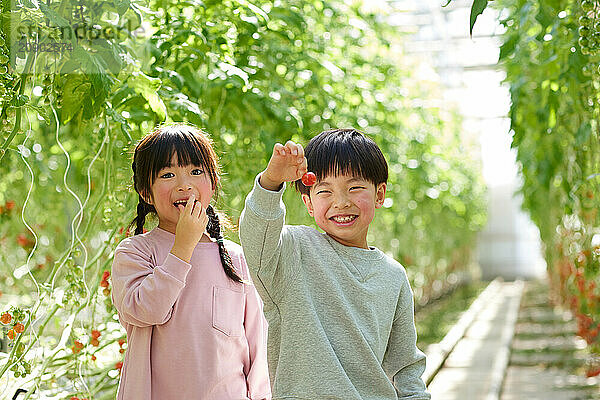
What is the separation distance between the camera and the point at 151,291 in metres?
1.28

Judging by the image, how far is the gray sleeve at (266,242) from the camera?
4.11 feet

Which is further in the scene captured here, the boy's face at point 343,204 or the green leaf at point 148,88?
the green leaf at point 148,88

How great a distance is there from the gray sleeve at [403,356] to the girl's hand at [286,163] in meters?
0.40

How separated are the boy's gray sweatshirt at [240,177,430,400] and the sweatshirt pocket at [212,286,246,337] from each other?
6 cm

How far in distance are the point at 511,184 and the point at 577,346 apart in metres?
11.6

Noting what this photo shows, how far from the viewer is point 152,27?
2018mm

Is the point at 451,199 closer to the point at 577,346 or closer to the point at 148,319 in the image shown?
the point at 577,346

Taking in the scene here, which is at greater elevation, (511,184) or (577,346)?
(511,184)

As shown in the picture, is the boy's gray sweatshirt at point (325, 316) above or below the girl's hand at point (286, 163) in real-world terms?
below

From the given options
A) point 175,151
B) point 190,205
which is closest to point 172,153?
point 175,151

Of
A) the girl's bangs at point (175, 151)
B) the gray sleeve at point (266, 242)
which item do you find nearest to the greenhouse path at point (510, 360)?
the gray sleeve at point (266, 242)

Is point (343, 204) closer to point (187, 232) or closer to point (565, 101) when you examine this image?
point (187, 232)

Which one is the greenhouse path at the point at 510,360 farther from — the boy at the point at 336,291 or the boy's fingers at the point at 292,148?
the boy's fingers at the point at 292,148

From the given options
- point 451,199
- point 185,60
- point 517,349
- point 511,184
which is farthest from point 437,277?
point 185,60
